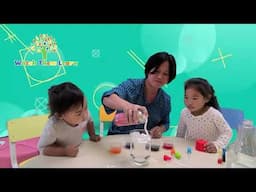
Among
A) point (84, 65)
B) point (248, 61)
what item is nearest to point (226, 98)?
point (248, 61)

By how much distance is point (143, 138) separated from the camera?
126 centimetres

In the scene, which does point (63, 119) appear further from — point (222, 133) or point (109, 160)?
point (222, 133)

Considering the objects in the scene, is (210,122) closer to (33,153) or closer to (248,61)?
(33,153)

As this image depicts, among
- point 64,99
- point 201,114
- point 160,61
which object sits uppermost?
point 160,61

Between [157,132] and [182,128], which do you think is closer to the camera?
[157,132]

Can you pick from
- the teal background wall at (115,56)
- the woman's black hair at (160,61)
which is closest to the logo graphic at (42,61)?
the teal background wall at (115,56)

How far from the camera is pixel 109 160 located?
127cm

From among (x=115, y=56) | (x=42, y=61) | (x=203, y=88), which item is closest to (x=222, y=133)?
(x=203, y=88)

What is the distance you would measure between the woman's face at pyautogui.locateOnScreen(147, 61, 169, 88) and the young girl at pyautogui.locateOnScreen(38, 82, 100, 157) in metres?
0.46

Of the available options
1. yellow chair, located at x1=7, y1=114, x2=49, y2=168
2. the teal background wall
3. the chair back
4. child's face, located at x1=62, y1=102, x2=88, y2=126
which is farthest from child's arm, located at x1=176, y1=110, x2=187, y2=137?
the teal background wall

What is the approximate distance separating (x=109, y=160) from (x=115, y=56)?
1738 millimetres

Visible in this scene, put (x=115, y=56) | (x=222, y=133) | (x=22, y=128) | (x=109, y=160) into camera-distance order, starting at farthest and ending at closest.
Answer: (x=115, y=56)
(x=22, y=128)
(x=222, y=133)
(x=109, y=160)

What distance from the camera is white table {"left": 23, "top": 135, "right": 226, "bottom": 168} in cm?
122

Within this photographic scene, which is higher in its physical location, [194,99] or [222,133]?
[194,99]
